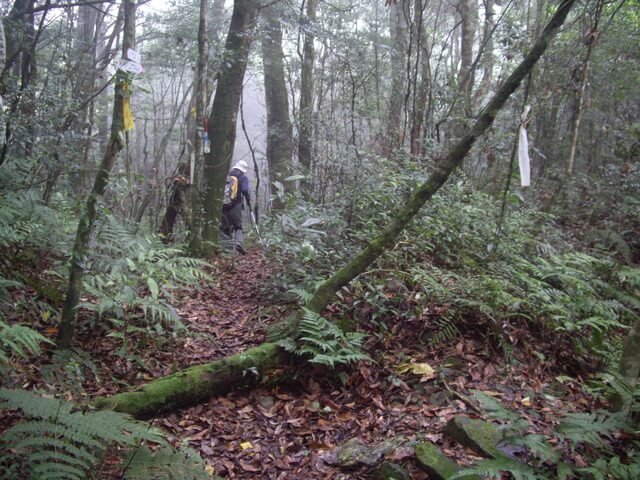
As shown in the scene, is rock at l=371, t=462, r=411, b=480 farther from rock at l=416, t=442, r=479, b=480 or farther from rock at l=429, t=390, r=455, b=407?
rock at l=429, t=390, r=455, b=407

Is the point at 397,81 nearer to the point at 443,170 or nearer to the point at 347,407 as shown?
the point at 443,170

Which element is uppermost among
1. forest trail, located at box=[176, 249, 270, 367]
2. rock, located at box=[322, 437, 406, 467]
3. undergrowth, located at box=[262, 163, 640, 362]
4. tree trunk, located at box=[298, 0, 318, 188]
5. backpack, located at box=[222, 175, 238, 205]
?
tree trunk, located at box=[298, 0, 318, 188]

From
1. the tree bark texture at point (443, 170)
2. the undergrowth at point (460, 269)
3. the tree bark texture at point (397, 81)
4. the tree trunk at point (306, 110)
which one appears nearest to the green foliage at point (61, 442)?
the tree bark texture at point (443, 170)

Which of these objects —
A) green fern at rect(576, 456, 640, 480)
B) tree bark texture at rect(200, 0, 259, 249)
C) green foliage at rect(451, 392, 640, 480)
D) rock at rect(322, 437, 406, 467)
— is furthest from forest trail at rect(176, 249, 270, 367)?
green fern at rect(576, 456, 640, 480)

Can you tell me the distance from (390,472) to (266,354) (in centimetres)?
161

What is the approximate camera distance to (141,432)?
8.03ft

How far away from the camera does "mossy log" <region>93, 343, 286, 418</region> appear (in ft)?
10.8

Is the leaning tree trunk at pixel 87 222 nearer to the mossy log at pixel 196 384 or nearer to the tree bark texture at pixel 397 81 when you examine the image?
the mossy log at pixel 196 384

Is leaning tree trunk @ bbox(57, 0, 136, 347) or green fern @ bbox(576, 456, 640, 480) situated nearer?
green fern @ bbox(576, 456, 640, 480)

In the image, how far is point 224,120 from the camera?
27.3ft

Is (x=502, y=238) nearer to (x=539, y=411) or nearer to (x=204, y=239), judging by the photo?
(x=539, y=411)

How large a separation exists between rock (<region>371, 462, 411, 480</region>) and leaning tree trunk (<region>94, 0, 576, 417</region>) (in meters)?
1.45

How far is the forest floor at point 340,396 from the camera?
3.24 m

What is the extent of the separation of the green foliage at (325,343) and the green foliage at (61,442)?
1517 mm
